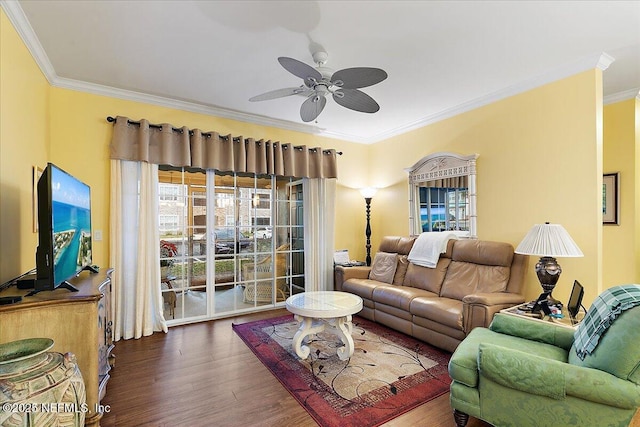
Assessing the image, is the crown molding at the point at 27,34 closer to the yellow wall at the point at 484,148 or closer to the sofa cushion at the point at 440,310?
the yellow wall at the point at 484,148

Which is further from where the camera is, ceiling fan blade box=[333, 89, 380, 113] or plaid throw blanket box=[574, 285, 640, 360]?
ceiling fan blade box=[333, 89, 380, 113]

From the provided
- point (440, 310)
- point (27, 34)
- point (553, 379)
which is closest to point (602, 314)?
point (553, 379)

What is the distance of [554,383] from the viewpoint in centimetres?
154

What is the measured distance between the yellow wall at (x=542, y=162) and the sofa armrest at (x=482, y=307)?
24.1 inches

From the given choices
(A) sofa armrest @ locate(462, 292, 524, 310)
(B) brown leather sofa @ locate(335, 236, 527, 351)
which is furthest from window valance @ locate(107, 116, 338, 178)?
(A) sofa armrest @ locate(462, 292, 524, 310)

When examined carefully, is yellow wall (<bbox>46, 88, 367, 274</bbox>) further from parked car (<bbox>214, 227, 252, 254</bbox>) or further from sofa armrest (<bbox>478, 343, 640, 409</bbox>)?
sofa armrest (<bbox>478, 343, 640, 409</bbox>)

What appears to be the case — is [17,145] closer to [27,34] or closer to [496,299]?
[27,34]

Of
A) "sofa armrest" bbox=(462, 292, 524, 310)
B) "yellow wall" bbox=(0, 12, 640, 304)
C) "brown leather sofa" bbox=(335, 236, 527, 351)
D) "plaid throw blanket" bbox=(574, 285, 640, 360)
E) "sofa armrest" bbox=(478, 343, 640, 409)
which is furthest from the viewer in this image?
"brown leather sofa" bbox=(335, 236, 527, 351)

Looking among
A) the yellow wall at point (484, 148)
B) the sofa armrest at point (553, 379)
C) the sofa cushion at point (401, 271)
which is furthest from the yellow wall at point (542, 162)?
the sofa armrest at point (553, 379)

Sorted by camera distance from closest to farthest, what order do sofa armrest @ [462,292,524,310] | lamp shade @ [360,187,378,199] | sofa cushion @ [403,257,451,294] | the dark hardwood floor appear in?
the dark hardwood floor → sofa armrest @ [462,292,524,310] → sofa cushion @ [403,257,451,294] → lamp shade @ [360,187,378,199]

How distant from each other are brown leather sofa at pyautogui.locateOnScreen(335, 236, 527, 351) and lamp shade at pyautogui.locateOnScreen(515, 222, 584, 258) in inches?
21.1

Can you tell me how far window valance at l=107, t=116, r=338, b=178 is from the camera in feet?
11.2

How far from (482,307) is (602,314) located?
100cm

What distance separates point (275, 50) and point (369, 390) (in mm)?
2837
